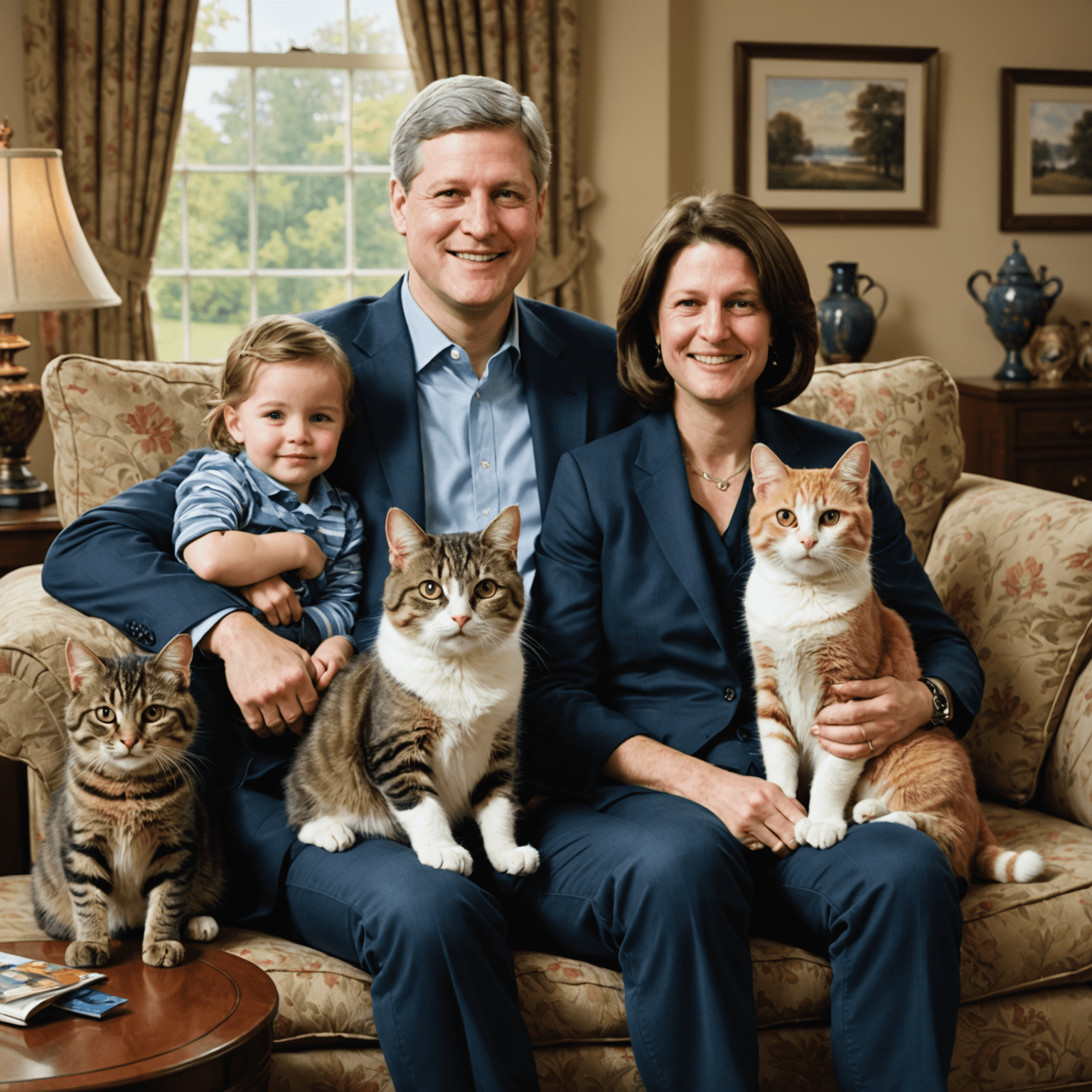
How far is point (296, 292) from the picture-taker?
4.48m

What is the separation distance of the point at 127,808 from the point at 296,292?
3.37m

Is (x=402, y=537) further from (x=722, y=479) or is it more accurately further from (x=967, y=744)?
(x=967, y=744)

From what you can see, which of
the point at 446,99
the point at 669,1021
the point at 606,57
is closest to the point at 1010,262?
the point at 606,57

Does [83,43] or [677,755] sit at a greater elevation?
[83,43]

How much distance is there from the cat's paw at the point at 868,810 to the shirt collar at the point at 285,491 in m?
0.96

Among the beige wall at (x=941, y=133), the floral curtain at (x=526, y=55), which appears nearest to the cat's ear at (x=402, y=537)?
the floral curtain at (x=526, y=55)

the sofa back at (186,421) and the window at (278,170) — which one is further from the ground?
the window at (278,170)

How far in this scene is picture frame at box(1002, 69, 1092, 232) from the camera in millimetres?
4809

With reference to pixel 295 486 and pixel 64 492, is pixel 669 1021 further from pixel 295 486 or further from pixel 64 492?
pixel 64 492

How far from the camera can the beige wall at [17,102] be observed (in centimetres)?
380

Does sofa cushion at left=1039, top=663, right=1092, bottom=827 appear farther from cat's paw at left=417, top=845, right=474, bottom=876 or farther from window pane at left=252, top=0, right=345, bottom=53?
window pane at left=252, top=0, right=345, bottom=53

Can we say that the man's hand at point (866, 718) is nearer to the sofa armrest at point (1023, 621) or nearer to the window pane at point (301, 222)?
the sofa armrest at point (1023, 621)

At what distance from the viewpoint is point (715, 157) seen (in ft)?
15.0

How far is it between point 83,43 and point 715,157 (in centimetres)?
242
